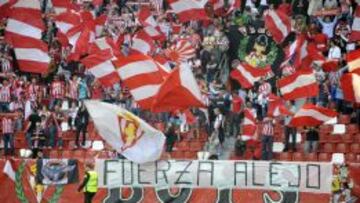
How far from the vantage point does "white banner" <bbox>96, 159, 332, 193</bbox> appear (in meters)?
20.2

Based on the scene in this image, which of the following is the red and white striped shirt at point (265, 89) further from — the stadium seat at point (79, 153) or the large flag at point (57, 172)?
the large flag at point (57, 172)

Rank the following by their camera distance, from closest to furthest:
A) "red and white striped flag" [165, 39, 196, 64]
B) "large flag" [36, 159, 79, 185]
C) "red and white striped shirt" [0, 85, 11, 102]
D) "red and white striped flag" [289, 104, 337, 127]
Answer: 1. "large flag" [36, 159, 79, 185]
2. "red and white striped flag" [289, 104, 337, 127]
3. "red and white striped flag" [165, 39, 196, 64]
4. "red and white striped shirt" [0, 85, 11, 102]

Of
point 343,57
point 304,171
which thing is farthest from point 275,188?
point 343,57

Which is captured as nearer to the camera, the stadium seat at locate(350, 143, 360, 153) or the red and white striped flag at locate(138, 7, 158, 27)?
the stadium seat at locate(350, 143, 360, 153)

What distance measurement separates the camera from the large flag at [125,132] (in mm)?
19891

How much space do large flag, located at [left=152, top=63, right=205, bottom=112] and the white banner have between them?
195cm

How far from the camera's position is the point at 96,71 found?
78.7ft

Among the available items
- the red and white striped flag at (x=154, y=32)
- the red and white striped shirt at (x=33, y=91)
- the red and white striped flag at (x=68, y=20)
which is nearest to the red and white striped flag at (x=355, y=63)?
the red and white striped flag at (x=68, y=20)

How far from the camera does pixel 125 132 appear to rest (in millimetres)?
19984

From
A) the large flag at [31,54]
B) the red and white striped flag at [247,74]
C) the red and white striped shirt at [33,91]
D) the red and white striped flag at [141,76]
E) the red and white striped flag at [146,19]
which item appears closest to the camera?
the red and white striped flag at [141,76]

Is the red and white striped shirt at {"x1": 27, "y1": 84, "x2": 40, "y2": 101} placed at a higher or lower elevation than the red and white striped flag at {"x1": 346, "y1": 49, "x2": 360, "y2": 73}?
lower

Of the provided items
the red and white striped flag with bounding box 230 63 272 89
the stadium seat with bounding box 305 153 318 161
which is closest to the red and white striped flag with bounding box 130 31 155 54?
the red and white striped flag with bounding box 230 63 272 89

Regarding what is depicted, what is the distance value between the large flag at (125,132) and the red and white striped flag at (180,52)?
726 centimetres

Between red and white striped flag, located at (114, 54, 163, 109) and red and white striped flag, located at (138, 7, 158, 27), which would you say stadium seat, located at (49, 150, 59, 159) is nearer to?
red and white striped flag, located at (138, 7, 158, 27)
